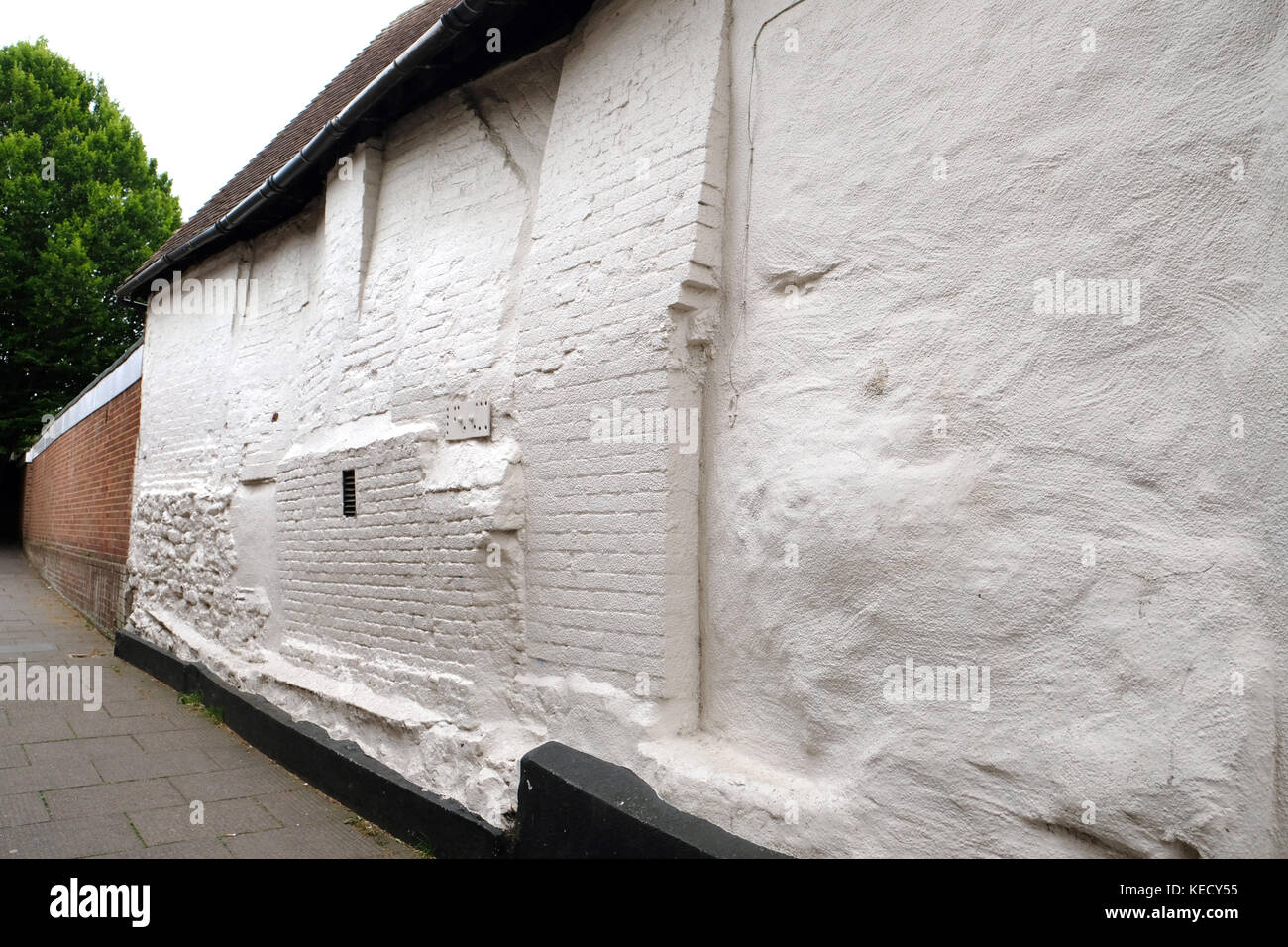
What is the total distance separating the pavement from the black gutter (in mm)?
3714

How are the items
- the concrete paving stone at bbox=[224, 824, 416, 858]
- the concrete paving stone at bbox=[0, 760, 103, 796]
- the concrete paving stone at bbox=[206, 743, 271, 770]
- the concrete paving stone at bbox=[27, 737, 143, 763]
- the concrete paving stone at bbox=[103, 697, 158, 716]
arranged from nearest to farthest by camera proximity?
the concrete paving stone at bbox=[224, 824, 416, 858] → the concrete paving stone at bbox=[0, 760, 103, 796] → the concrete paving stone at bbox=[27, 737, 143, 763] → the concrete paving stone at bbox=[206, 743, 271, 770] → the concrete paving stone at bbox=[103, 697, 158, 716]

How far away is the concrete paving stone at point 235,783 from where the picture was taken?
4895mm

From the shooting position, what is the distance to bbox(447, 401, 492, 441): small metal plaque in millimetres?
4250

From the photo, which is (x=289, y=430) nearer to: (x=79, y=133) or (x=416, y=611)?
(x=416, y=611)

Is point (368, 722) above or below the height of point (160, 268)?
below
